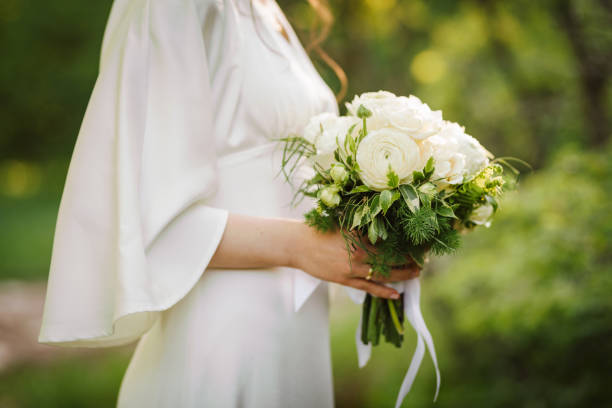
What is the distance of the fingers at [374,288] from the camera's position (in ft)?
5.25

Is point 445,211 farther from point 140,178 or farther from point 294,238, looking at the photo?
point 140,178

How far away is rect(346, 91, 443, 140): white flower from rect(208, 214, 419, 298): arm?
376 millimetres

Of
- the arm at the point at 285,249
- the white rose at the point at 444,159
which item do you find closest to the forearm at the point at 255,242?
the arm at the point at 285,249

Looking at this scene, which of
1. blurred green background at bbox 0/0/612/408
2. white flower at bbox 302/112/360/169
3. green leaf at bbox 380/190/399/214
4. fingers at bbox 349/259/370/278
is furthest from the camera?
blurred green background at bbox 0/0/612/408

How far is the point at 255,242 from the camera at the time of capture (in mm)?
1500

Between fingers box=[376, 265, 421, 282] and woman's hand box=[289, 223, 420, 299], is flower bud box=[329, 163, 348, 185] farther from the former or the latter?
fingers box=[376, 265, 421, 282]

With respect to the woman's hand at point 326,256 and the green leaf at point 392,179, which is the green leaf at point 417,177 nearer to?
the green leaf at point 392,179

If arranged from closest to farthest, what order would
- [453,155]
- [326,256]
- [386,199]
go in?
[386,199]
[453,155]
[326,256]

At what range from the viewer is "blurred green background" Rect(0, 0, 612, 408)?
2.82 meters

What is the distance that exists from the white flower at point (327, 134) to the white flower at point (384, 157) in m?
0.10

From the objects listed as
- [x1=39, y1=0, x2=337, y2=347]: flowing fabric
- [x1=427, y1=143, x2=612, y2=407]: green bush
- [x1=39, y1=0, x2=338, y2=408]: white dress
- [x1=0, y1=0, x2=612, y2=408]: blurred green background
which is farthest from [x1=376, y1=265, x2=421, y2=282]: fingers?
[x1=0, y1=0, x2=612, y2=408]: blurred green background

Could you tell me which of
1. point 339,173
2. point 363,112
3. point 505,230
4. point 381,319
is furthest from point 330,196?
point 505,230

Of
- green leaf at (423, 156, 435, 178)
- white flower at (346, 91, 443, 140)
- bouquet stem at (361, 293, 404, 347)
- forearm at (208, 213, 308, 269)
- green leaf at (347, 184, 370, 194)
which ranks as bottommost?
bouquet stem at (361, 293, 404, 347)

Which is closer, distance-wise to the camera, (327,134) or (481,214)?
(327,134)
